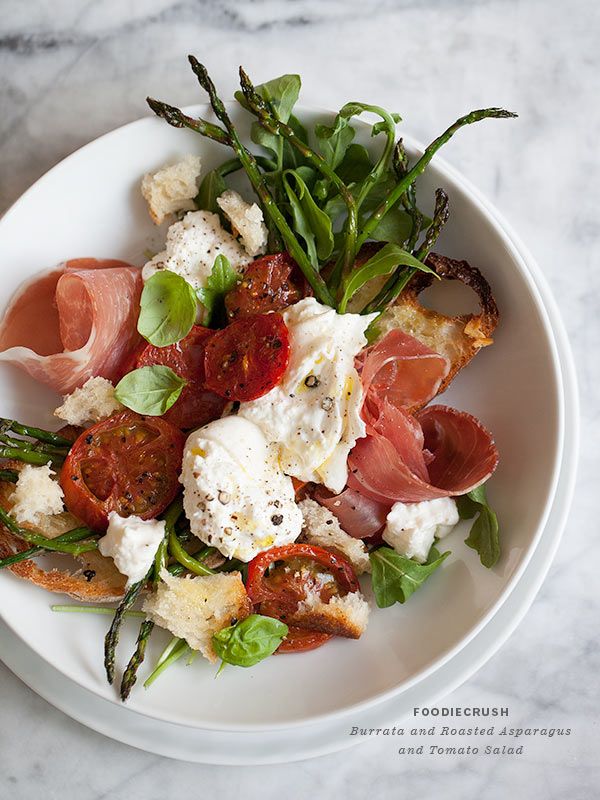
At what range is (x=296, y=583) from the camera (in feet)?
8.23

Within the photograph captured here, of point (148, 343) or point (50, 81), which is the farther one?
point (50, 81)

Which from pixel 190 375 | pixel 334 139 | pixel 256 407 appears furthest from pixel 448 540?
pixel 334 139

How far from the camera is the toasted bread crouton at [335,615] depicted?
246 centimetres

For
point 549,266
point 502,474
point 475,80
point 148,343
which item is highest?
point 475,80

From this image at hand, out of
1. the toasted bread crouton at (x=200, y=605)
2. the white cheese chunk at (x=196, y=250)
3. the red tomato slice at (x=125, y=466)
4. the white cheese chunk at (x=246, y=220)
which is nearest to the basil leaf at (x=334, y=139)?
the white cheese chunk at (x=246, y=220)

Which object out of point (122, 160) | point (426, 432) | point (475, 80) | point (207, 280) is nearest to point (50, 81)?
point (122, 160)

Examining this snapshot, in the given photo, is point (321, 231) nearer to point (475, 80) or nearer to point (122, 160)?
point (122, 160)

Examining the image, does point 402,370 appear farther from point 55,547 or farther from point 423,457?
point 55,547

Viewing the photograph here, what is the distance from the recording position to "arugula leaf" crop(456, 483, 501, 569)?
2.48m

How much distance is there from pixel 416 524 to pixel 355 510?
7.9 inches

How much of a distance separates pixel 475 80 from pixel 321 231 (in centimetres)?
94

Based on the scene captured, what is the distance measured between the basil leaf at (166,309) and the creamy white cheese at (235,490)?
0.32m

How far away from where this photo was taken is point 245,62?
113 inches

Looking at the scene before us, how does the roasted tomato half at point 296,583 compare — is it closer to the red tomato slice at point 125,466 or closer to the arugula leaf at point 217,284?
the red tomato slice at point 125,466
